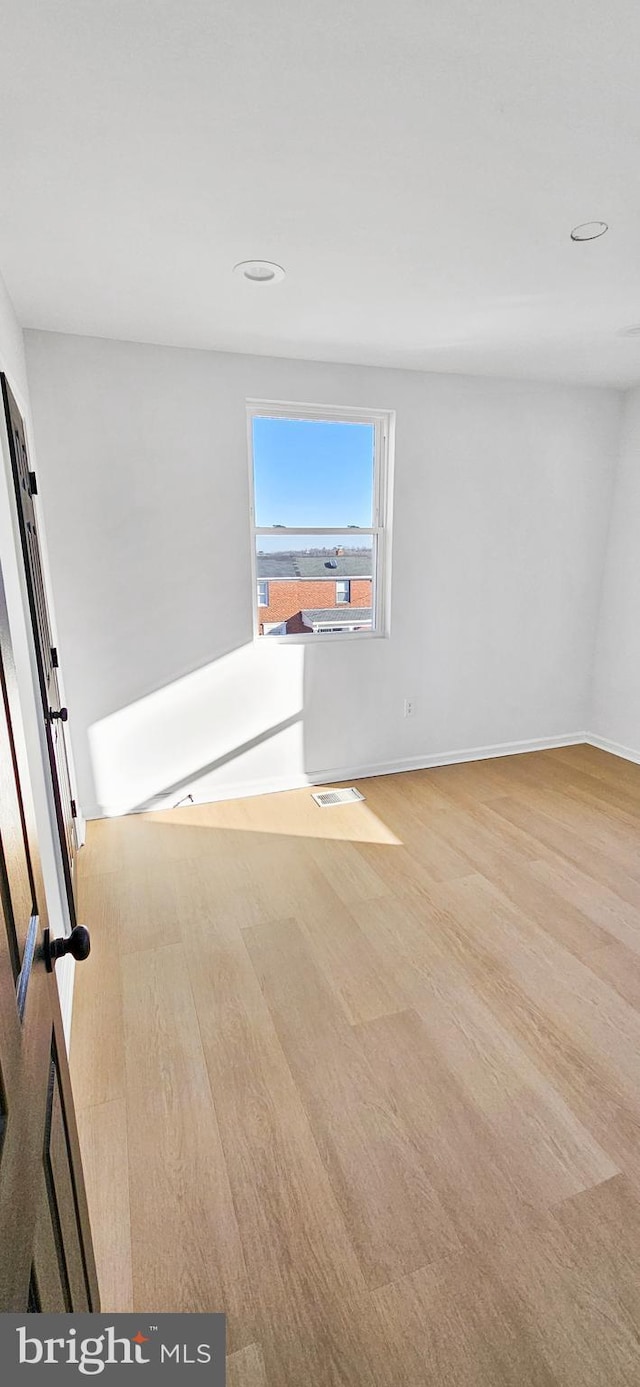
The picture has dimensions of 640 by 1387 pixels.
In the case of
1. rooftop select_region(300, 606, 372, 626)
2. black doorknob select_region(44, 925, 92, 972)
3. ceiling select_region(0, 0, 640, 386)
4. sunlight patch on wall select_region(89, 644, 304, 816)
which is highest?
ceiling select_region(0, 0, 640, 386)

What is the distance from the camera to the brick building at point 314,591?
3.42 m

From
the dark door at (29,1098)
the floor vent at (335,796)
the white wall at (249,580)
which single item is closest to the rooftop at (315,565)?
the white wall at (249,580)

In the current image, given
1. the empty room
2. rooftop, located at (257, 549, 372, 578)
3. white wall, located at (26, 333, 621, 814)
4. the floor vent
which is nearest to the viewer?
the empty room

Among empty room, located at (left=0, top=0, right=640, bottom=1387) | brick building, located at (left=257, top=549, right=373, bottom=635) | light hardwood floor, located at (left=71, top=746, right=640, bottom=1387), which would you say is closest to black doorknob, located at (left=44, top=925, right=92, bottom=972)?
empty room, located at (left=0, top=0, right=640, bottom=1387)

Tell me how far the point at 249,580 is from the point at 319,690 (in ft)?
2.60

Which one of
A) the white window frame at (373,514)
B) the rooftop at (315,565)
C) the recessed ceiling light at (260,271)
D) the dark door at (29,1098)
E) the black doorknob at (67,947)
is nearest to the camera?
the dark door at (29,1098)

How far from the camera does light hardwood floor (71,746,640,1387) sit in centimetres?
118

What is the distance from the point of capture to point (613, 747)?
14.4ft

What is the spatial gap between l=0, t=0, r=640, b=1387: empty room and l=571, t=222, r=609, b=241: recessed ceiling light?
0.03 m

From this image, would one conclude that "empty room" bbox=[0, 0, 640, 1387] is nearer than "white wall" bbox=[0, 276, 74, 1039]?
Yes

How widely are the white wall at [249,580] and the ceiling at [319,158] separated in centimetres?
54

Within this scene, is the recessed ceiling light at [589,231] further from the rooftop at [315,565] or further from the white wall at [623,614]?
the white wall at [623,614]

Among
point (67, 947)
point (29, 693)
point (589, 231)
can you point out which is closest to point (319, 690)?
point (29, 693)

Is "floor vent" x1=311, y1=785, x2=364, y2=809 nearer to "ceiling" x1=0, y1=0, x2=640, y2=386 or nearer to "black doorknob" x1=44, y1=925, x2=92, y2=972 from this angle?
"ceiling" x1=0, y1=0, x2=640, y2=386
